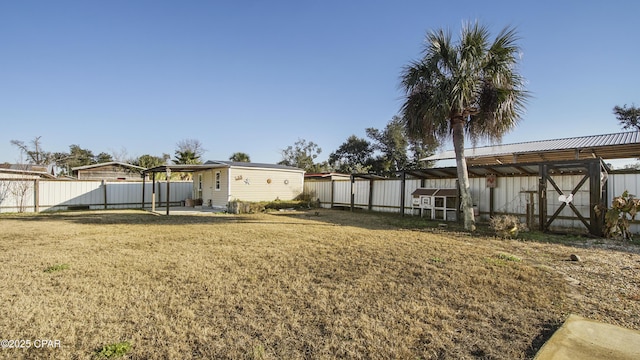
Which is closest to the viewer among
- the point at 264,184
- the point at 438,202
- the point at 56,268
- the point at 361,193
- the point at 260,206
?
the point at 56,268

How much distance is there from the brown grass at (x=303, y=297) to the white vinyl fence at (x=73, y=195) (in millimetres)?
10005

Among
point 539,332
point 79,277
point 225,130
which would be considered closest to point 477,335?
point 539,332

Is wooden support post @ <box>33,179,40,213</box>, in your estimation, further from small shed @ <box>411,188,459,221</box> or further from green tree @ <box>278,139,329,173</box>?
green tree @ <box>278,139,329,173</box>

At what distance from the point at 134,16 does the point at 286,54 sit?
6226 mm

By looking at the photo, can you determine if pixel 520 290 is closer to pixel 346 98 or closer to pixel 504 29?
pixel 504 29

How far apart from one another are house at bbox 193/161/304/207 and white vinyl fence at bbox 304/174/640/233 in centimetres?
237

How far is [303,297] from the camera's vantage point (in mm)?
3617

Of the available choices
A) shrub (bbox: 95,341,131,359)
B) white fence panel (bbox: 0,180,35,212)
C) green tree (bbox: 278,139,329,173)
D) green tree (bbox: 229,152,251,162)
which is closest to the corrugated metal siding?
white fence panel (bbox: 0,180,35,212)

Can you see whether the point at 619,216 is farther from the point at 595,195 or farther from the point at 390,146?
the point at 390,146

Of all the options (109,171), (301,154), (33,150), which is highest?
(301,154)

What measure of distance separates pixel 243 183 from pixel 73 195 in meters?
8.53

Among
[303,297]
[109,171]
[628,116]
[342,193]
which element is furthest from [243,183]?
[628,116]

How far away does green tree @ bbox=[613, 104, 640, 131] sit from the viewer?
27.3 metres

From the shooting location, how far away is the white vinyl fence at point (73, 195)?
13.8 meters
